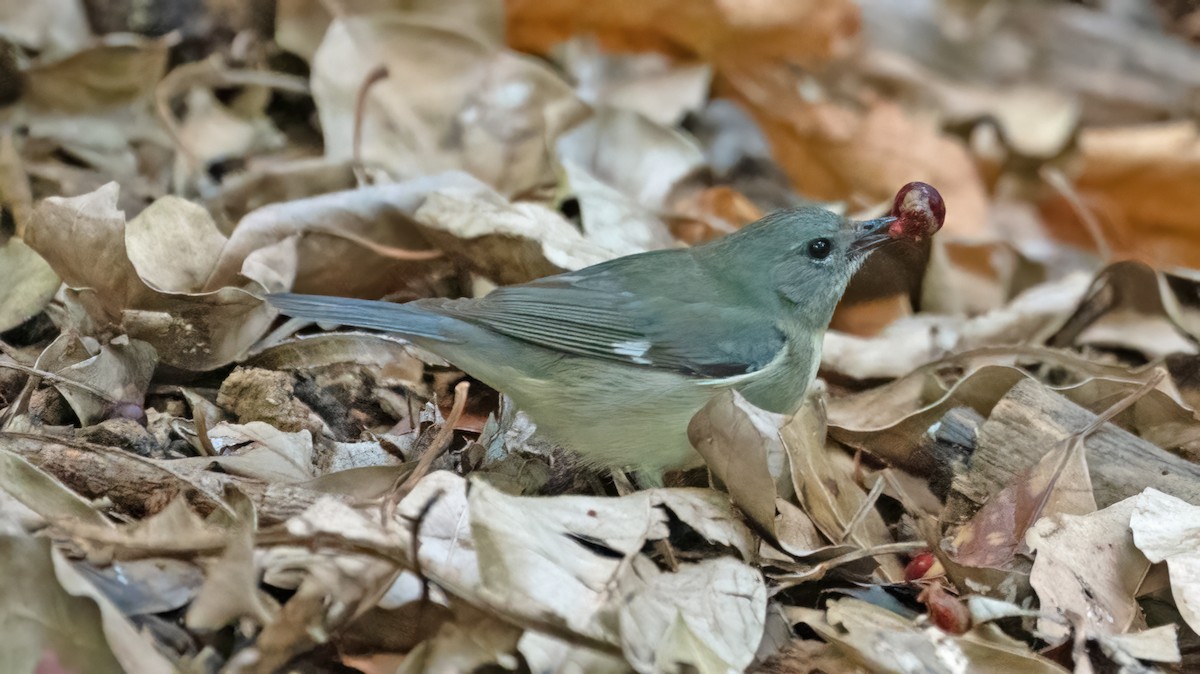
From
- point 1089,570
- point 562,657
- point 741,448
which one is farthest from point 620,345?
point 1089,570

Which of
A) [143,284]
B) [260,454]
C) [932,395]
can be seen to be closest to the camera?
[260,454]

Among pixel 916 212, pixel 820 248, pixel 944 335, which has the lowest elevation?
pixel 944 335

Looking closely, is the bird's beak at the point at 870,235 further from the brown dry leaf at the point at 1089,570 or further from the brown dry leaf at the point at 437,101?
the brown dry leaf at the point at 437,101

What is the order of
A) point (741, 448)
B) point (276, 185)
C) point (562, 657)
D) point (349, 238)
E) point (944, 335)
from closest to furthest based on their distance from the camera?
1. point (562, 657)
2. point (741, 448)
3. point (349, 238)
4. point (944, 335)
5. point (276, 185)

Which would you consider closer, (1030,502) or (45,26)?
(1030,502)

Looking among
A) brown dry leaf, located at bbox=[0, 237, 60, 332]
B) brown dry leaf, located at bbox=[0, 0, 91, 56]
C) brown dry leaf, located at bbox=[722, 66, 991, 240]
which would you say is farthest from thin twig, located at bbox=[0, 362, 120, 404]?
brown dry leaf, located at bbox=[722, 66, 991, 240]

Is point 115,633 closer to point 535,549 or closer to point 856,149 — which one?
point 535,549

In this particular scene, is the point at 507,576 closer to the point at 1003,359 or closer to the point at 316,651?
the point at 316,651
